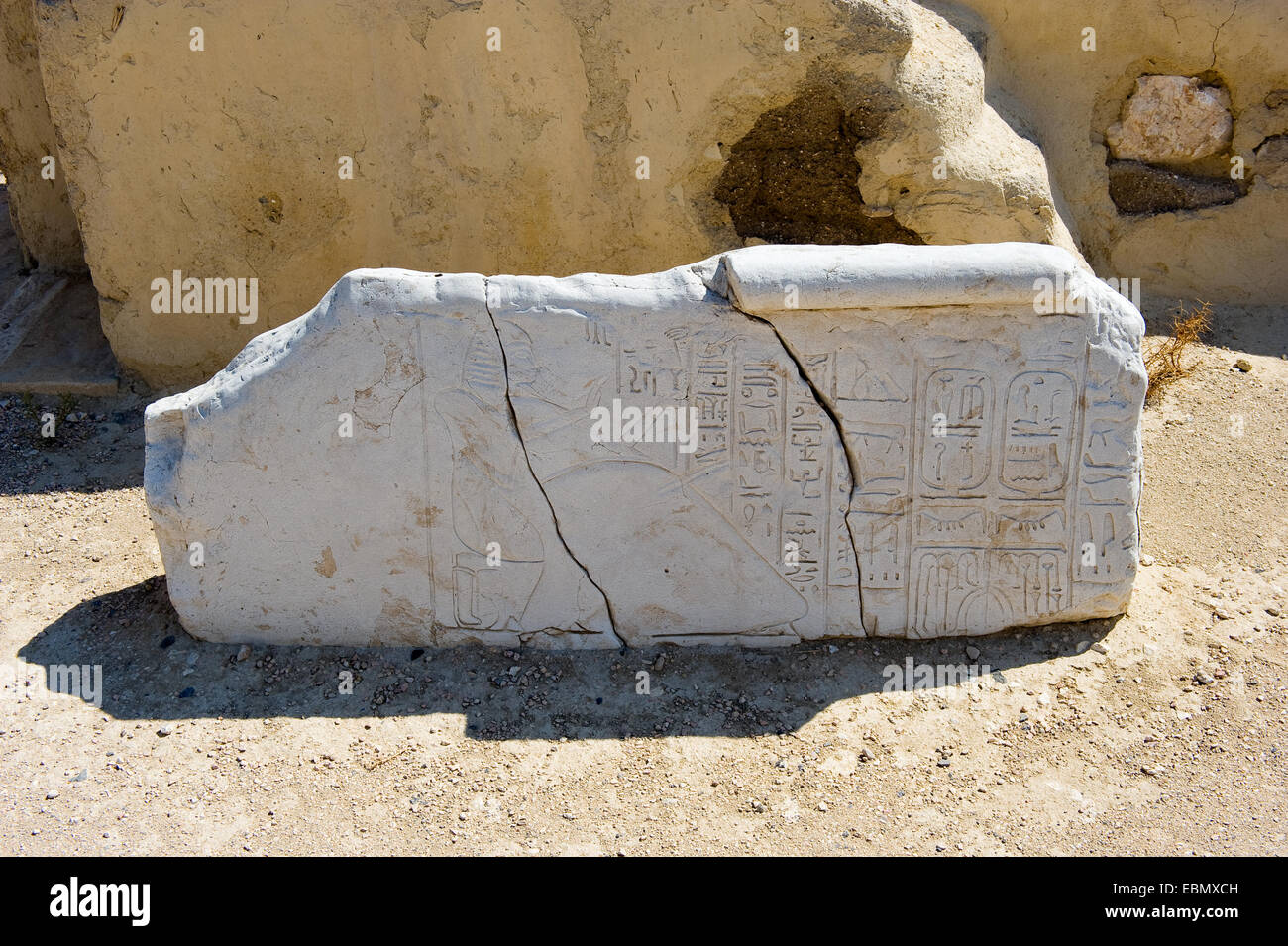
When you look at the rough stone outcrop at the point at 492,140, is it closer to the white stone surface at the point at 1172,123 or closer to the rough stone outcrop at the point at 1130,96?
the rough stone outcrop at the point at 1130,96

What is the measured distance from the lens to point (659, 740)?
3.82 metres

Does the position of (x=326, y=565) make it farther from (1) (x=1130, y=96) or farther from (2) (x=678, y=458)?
(1) (x=1130, y=96)

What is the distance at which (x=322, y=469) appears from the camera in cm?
395

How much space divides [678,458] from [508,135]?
83.8 inches

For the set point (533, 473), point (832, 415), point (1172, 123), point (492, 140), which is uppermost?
point (1172, 123)

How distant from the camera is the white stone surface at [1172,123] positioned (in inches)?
238

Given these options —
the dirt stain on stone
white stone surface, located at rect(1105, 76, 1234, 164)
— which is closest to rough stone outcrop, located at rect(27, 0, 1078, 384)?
white stone surface, located at rect(1105, 76, 1234, 164)

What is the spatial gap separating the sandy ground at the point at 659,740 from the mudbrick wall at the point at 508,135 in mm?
1660

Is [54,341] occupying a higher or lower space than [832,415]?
higher

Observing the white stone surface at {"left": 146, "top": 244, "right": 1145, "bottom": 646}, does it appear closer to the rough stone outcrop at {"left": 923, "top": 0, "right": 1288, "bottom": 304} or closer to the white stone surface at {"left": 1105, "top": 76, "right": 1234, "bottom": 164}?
the rough stone outcrop at {"left": 923, "top": 0, "right": 1288, "bottom": 304}

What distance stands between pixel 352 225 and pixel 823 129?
2103 millimetres

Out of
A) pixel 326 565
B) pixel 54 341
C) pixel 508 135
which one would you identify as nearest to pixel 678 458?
pixel 326 565

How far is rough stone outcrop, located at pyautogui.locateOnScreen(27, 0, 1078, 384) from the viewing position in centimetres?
523

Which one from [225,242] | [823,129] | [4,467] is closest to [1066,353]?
[823,129]
